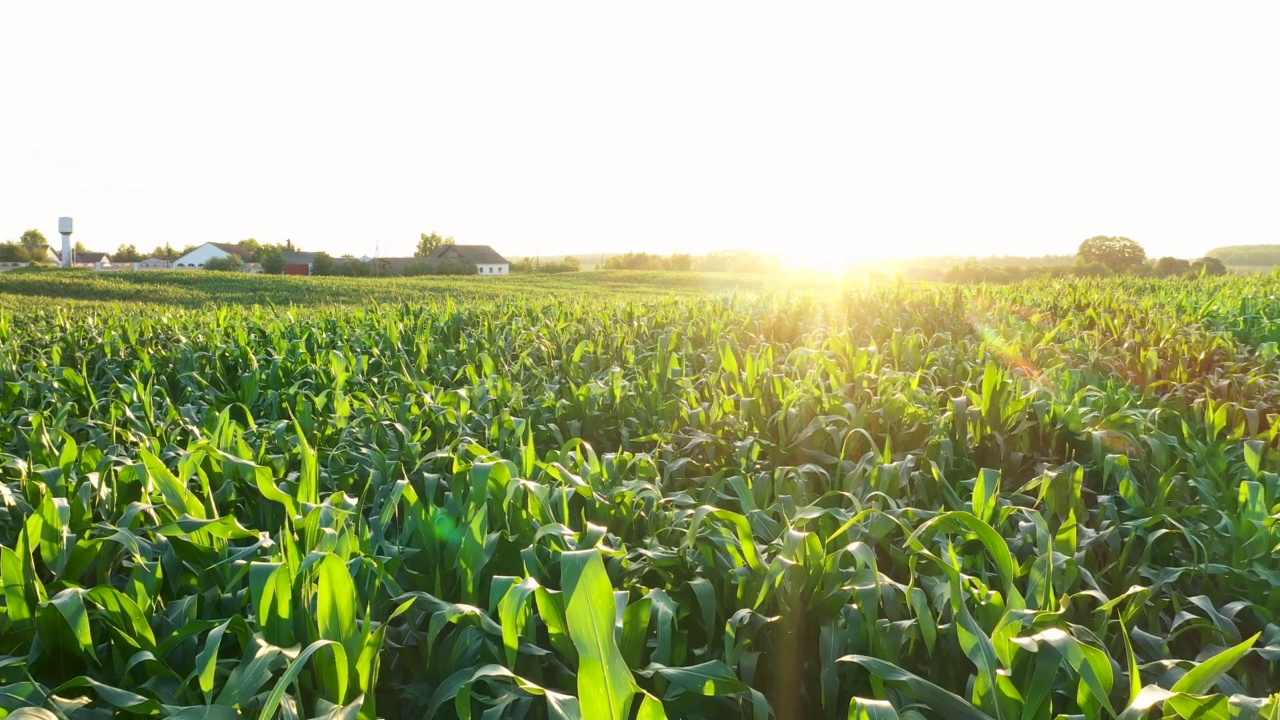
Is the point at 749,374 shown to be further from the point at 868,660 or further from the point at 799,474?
the point at 868,660

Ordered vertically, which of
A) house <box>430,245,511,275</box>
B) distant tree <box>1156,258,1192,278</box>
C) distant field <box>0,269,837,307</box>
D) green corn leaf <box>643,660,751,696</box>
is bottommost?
green corn leaf <box>643,660,751,696</box>

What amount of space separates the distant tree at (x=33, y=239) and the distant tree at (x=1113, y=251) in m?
117

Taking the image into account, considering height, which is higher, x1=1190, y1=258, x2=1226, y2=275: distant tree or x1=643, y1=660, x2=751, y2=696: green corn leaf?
x1=1190, y1=258, x2=1226, y2=275: distant tree

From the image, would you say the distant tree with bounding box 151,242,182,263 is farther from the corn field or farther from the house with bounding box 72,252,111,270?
the corn field

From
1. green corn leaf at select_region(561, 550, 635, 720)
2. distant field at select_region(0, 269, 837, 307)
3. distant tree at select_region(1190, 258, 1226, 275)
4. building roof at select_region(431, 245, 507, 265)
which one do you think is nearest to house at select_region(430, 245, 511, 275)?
building roof at select_region(431, 245, 507, 265)

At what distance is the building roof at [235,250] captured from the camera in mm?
98188

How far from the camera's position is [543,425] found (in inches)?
158

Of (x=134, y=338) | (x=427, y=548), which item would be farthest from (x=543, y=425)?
(x=134, y=338)

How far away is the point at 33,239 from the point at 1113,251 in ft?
399

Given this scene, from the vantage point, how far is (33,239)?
96312 mm

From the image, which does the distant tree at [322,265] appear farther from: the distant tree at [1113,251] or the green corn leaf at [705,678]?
the green corn leaf at [705,678]

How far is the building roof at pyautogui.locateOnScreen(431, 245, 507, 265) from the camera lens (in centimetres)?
8969

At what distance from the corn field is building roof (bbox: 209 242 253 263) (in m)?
106

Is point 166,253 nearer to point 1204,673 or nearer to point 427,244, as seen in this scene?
point 427,244
